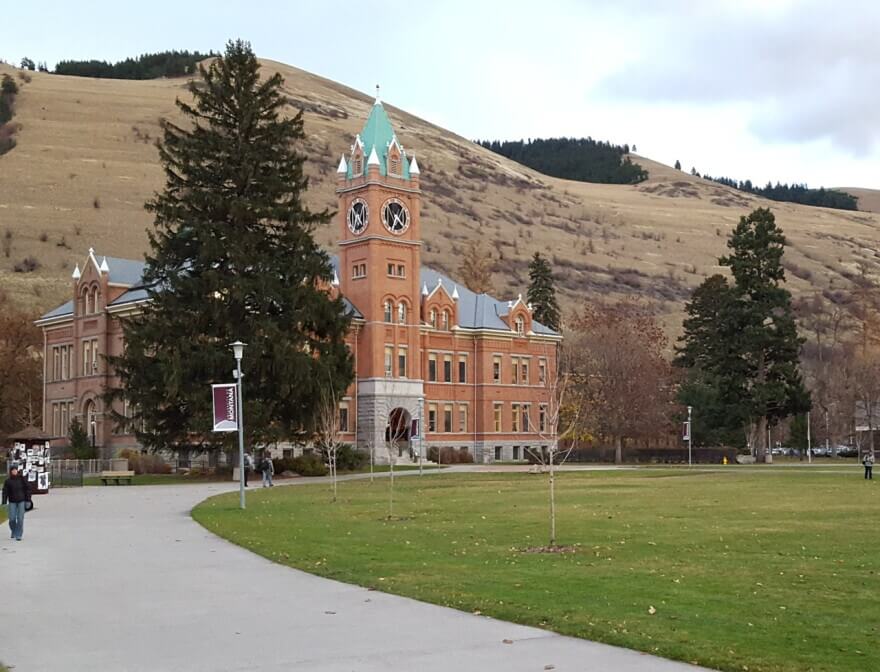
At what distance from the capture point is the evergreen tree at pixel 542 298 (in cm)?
11162

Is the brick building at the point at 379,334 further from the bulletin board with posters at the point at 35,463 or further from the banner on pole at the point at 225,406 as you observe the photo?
the banner on pole at the point at 225,406

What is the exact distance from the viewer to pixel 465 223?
186250mm

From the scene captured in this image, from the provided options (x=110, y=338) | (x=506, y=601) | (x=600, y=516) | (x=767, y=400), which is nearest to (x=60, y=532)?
(x=600, y=516)

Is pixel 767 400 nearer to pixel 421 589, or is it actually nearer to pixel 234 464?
pixel 234 464

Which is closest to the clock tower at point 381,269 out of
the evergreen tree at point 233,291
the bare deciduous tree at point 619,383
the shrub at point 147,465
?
the bare deciduous tree at point 619,383

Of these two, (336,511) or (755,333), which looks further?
(755,333)

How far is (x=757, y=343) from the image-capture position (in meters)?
85.6

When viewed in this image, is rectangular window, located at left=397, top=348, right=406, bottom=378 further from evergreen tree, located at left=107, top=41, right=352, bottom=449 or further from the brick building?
evergreen tree, located at left=107, top=41, right=352, bottom=449

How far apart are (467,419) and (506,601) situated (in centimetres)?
7962

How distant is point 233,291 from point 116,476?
11187 mm

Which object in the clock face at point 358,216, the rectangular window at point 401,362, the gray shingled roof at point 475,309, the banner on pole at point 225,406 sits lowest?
the banner on pole at point 225,406

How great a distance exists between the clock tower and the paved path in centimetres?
6311

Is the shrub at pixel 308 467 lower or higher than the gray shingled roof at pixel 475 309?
lower

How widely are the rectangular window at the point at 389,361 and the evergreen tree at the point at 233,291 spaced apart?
21717 millimetres
